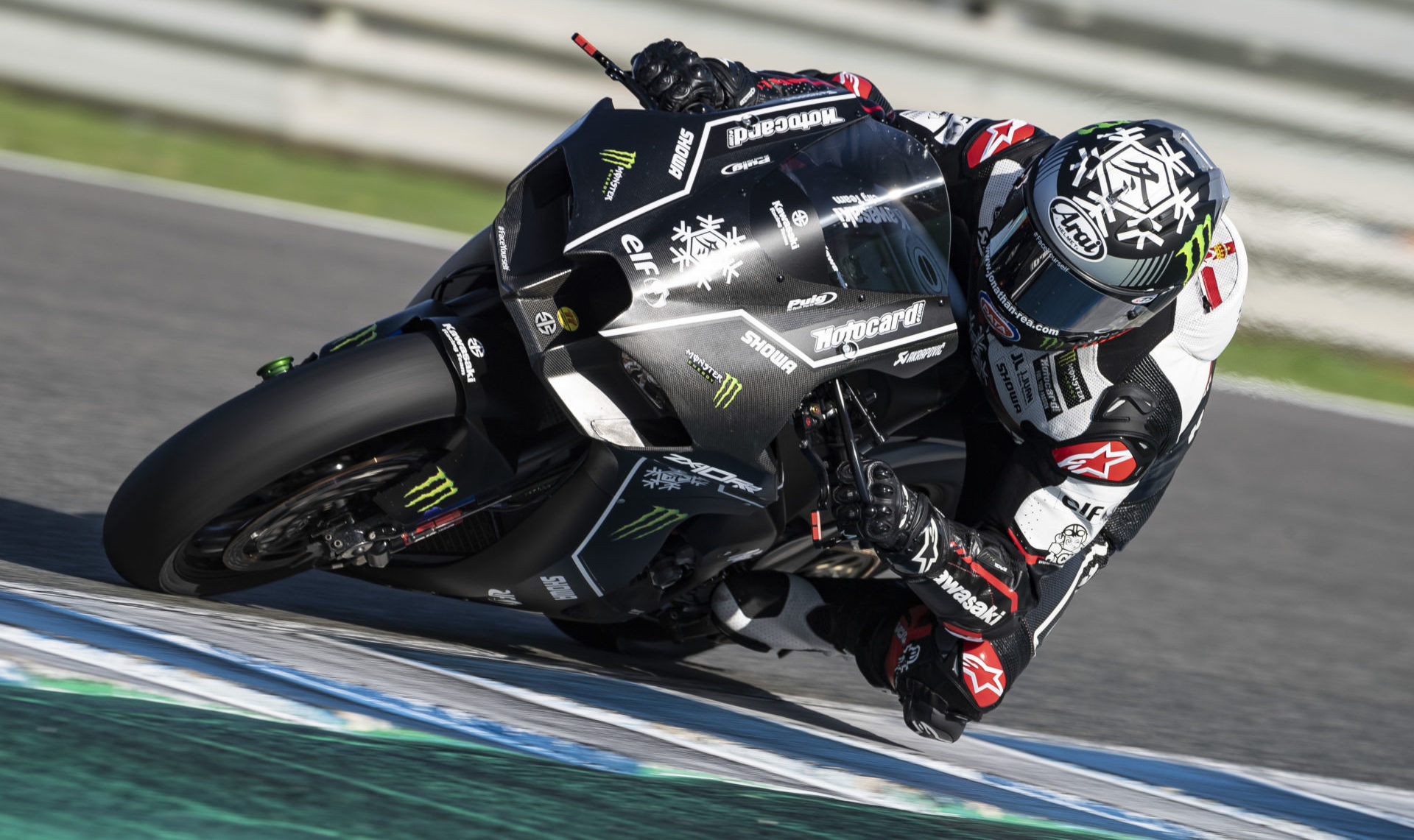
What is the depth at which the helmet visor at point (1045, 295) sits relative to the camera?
2.99 metres

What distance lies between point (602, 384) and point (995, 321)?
2.66 ft

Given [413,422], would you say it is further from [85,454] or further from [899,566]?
[85,454]

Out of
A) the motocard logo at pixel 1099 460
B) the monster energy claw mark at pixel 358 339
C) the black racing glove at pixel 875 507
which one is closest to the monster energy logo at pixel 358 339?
the monster energy claw mark at pixel 358 339

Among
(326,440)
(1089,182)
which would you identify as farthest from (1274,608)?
(326,440)

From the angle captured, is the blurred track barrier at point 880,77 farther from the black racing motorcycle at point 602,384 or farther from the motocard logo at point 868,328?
the motocard logo at point 868,328

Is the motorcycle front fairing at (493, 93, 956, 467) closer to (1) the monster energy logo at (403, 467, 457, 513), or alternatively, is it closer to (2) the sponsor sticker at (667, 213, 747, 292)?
(2) the sponsor sticker at (667, 213, 747, 292)

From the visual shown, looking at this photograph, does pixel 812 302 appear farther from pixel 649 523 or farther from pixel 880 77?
pixel 880 77

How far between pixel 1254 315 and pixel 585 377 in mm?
6210

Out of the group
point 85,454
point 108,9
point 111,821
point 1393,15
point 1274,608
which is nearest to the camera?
point 111,821

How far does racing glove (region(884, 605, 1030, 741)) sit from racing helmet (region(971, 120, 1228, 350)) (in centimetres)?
78

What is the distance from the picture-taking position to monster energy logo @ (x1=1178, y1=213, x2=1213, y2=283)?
3016 mm

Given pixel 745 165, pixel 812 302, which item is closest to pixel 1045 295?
pixel 812 302

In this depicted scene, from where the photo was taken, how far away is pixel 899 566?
125 inches

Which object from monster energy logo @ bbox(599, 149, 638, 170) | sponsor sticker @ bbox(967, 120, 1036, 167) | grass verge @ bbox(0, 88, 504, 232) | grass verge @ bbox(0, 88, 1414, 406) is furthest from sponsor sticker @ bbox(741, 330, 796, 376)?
grass verge @ bbox(0, 88, 504, 232)
